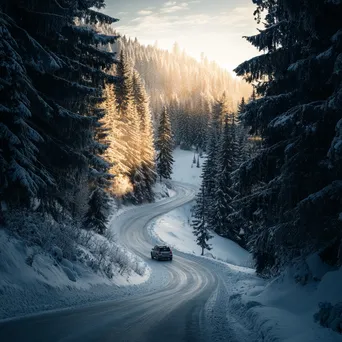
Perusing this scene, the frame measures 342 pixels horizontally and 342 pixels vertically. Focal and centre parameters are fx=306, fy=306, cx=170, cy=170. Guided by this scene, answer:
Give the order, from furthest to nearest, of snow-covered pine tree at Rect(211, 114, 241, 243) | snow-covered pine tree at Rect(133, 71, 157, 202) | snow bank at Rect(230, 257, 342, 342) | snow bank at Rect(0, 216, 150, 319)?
snow-covered pine tree at Rect(133, 71, 157, 202), snow-covered pine tree at Rect(211, 114, 241, 243), snow bank at Rect(0, 216, 150, 319), snow bank at Rect(230, 257, 342, 342)

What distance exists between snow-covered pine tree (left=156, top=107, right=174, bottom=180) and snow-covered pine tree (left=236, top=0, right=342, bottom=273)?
58470mm

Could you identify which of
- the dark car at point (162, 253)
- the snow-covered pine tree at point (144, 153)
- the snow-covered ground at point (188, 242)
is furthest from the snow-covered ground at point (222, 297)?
the snow-covered pine tree at point (144, 153)

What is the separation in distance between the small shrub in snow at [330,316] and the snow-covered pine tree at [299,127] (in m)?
2.16

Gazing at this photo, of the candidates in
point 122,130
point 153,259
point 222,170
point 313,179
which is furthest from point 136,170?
point 313,179

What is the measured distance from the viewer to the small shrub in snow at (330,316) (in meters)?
6.08

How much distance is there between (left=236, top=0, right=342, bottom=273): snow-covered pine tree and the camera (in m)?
7.31

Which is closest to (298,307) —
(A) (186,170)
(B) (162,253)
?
(B) (162,253)

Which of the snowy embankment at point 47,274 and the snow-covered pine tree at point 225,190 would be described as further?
the snow-covered pine tree at point 225,190

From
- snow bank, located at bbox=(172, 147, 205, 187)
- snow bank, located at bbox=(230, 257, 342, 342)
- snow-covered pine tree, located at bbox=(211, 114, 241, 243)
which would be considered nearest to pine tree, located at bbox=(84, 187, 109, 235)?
snow bank, located at bbox=(230, 257, 342, 342)

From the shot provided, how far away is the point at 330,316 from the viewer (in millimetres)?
6328

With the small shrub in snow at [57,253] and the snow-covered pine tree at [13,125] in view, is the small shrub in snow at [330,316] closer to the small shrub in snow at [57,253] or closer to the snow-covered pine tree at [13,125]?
the snow-covered pine tree at [13,125]

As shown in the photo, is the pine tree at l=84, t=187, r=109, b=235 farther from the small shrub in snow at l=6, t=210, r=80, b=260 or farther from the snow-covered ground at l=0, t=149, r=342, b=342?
the small shrub in snow at l=6, t=210, r=80, b=260

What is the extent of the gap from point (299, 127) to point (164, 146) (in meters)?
63.6

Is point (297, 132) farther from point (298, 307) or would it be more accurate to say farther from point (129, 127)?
point (129, 127)
